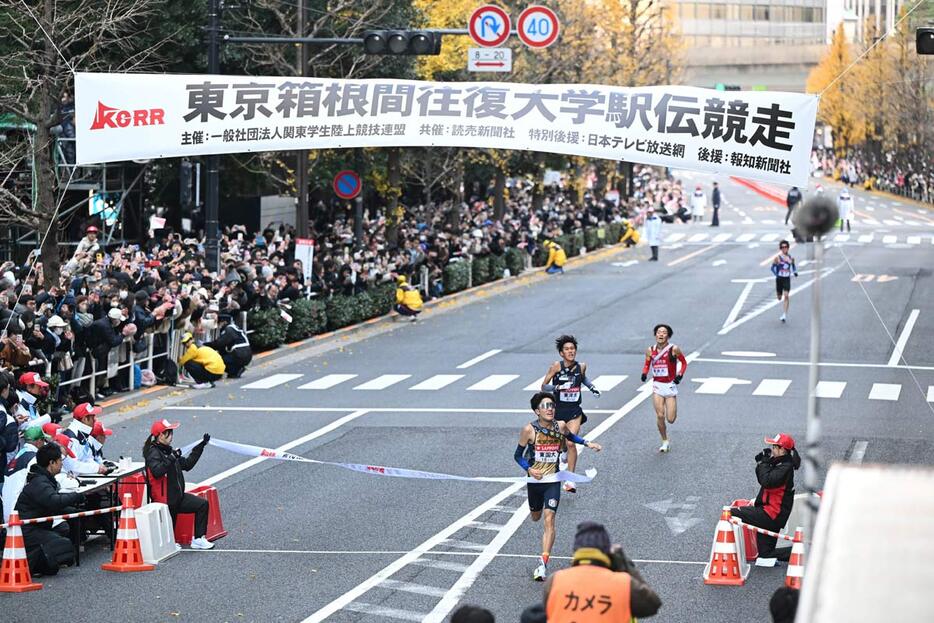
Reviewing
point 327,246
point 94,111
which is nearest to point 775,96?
point 94,111

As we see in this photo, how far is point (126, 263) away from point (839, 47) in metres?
88.1

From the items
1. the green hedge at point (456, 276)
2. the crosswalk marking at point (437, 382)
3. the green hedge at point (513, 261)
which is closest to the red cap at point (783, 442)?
the crosswalk marking at point (437, 382)

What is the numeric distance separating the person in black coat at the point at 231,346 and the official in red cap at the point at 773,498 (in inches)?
580

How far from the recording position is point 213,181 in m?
29.6

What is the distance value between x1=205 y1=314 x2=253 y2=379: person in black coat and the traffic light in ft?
18.4

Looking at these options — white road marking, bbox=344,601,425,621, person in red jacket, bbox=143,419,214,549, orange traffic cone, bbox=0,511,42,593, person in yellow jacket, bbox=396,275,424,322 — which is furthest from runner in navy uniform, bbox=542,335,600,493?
person in yellow jacket, bbox=396,275,424,322

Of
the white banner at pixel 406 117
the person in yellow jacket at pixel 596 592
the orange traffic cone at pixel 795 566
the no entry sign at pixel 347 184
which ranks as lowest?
the orange traffic cone at pixel 795 566

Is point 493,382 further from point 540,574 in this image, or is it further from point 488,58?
point 540,574

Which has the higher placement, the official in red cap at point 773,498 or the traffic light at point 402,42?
the traffic light at point 402,42

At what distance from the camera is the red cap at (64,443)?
622 inches

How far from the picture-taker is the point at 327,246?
3972 centimetres

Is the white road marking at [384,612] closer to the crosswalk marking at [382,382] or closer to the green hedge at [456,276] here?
the crosswalk marking at [382,382]

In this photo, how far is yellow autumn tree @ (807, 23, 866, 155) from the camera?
10212cm

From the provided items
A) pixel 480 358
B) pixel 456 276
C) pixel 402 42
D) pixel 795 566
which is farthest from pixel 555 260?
pixel 795 566
